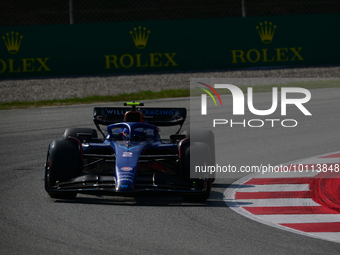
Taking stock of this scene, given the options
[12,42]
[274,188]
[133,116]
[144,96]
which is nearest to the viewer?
[274,188]

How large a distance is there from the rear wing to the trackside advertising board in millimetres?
10269

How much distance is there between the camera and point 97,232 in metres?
5.18

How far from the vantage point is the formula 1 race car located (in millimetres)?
6176

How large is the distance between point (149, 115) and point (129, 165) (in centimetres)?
196

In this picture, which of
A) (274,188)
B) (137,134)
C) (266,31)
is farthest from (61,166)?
(266,31)

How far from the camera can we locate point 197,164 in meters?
6.39

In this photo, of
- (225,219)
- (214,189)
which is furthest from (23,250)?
(214,189)

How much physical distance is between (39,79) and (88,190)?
41.1ft

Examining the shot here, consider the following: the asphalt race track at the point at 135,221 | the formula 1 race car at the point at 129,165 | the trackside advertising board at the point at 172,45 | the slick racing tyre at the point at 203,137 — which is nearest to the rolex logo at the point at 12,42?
the trackside advertising board at the point at 172,45

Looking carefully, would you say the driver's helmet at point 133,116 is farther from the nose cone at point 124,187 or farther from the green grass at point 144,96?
the green grass at point 144,96

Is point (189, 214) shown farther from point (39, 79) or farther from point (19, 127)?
point (39, 79)

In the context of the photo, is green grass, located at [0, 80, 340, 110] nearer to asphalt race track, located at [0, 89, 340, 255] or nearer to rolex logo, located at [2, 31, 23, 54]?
rolex logo, located at [2, 31, 23, 54]

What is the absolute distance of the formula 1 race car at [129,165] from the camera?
618cm

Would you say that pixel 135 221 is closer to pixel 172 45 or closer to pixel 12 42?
pixel 172 45
